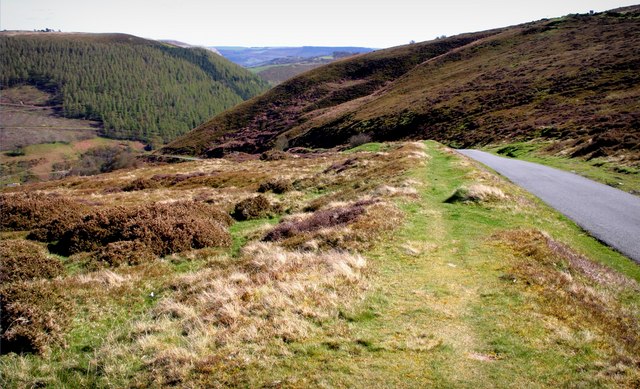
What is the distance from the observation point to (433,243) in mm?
12438

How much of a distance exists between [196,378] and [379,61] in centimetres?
13060

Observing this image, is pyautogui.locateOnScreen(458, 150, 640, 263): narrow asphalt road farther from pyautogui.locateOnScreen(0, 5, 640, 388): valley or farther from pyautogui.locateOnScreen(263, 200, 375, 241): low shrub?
pyautogui.locateOnScreen(263, 200, 375, 241): low shrub

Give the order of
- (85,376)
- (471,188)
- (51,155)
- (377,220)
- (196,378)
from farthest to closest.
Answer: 1. (51,155)
2. (471,188)
3. (377,220)
4. (85,376)
5. (196,378)

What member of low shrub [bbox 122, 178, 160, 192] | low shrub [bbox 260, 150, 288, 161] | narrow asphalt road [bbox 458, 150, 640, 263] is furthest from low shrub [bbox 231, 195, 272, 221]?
low shrub [bbox 260, 150, 288, 161]

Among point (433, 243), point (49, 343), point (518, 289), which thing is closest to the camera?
point (49, 343)

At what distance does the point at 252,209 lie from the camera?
21.0 m

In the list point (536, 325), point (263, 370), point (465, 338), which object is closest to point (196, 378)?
point (263, 370)

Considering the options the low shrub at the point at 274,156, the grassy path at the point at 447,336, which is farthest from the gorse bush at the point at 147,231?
the low shrub at the point at 274,156

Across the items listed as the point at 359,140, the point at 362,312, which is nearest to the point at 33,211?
the point at 362,312

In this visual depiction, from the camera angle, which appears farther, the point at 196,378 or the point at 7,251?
the point at 7,251

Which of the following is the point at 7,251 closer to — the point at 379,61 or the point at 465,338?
the point at 465,338

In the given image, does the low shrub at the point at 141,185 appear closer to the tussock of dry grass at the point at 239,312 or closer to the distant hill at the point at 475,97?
the tussock of dry grass at the point at 239,312

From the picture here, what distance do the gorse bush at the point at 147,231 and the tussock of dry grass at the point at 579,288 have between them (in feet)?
37.3

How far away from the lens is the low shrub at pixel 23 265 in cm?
1129
